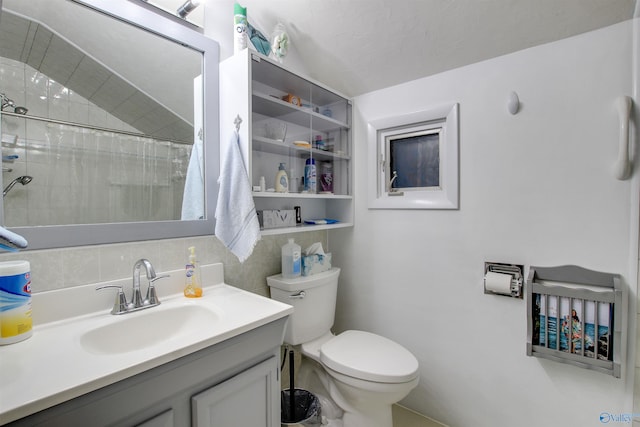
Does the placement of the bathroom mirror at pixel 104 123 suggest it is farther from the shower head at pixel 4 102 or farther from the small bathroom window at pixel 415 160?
the small bathroom window at pixel 415 160

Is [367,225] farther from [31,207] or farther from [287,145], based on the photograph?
[31,207]

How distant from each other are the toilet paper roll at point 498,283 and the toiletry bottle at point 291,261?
94 cm

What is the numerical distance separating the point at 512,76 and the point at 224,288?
1.67 m

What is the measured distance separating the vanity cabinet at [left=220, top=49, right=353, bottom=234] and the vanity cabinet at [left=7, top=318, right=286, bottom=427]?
0.60 metres

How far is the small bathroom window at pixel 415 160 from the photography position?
1570 mm

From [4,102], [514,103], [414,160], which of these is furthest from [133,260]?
[514,103]

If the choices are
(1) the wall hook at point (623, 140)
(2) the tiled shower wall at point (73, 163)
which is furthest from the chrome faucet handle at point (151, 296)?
(1) the wall hook at point (623, 140)

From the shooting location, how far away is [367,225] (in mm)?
1899

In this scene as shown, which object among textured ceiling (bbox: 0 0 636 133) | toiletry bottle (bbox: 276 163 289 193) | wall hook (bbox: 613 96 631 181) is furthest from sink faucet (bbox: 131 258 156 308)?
A: wall hook (bbox: 613 96 631 181)

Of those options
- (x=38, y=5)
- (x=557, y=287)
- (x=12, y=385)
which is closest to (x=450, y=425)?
(x=557, y=287)

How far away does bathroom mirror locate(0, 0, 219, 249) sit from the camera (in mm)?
981

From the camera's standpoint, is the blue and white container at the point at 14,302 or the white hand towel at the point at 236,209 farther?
the white hand towel at the point at 236,209

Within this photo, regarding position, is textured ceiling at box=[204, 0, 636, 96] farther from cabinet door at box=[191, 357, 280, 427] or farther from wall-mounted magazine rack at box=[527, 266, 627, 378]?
cabinet door at box=[191, 357, 280, 427]

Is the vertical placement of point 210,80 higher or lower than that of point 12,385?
higher
